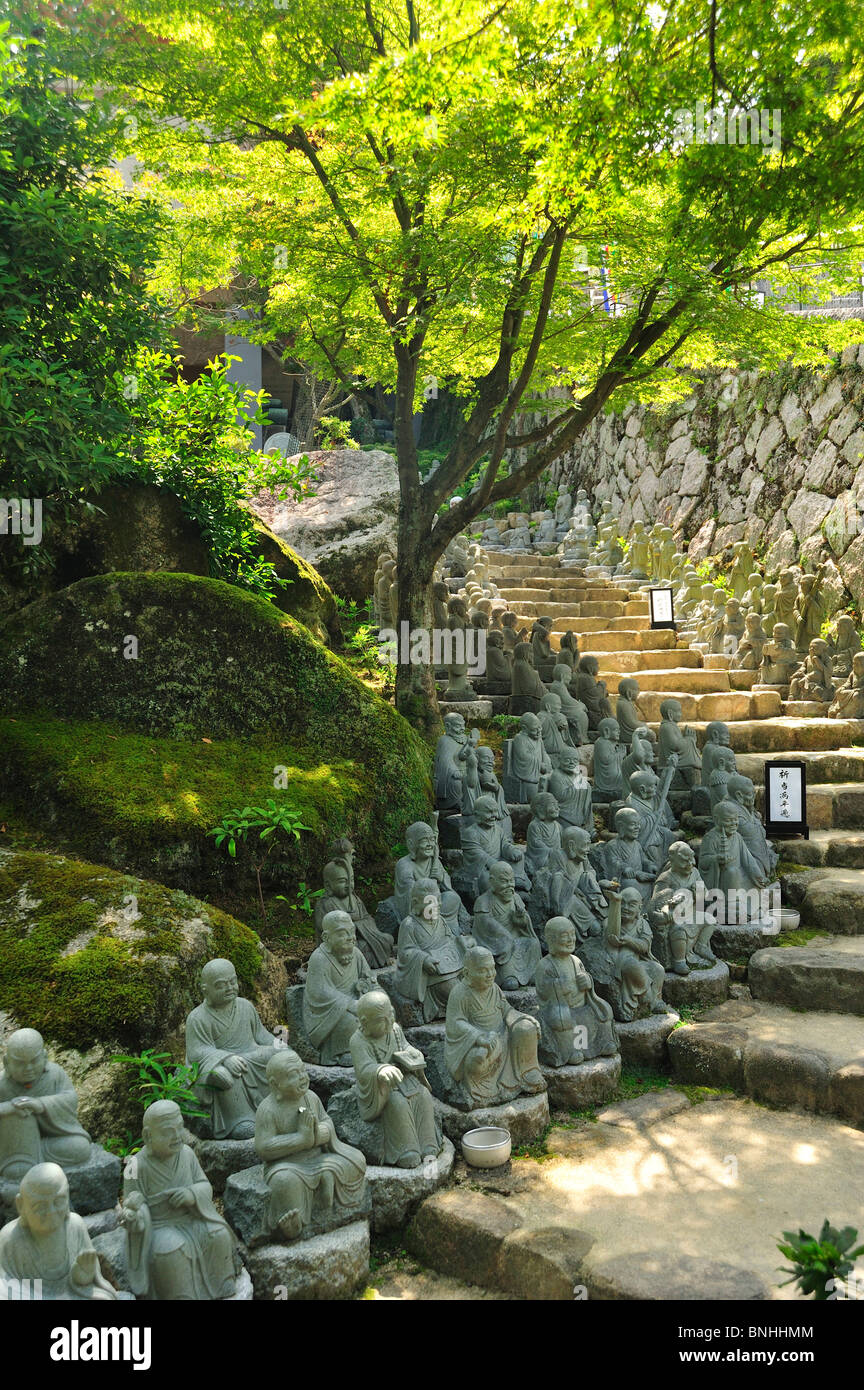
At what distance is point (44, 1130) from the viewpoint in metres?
4.13

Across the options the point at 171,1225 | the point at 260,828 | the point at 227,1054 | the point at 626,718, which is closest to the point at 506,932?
the point at 260,828

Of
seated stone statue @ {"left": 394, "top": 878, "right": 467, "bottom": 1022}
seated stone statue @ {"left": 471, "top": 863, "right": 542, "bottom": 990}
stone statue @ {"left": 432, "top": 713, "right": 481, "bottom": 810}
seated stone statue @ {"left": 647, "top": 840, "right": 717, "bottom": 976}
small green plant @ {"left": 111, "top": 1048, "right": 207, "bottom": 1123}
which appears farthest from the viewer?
A: stone statue @ {"left": 432, "top": 713, "right": 481, "bottom": 810}

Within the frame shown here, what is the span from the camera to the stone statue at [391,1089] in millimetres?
4863

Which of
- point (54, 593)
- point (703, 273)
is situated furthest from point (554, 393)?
point (54, 593)

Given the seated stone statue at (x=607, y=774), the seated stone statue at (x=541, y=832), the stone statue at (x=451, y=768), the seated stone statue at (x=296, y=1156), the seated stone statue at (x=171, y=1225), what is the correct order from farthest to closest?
1. the seated stone statue at (x=607, y=774)
2. the stone statue at (x=451, y=768)
3. the seated stone statue at (x=541, y=832)
4. the seated stone statue at (x=296, y=1156)
5. the seated stone statue at (x=171, y=1225)

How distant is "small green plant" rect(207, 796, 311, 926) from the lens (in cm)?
662

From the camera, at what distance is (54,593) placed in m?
7.95

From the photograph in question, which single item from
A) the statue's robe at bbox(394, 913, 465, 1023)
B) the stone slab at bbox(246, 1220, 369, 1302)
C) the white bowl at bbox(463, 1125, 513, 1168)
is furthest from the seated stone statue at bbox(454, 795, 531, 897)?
the stone slab at bbox(246, 1220, 369, 1302)

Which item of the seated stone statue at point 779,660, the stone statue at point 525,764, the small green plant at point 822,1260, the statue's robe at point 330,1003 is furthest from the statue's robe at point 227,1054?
the seated stone statue at point 779,660

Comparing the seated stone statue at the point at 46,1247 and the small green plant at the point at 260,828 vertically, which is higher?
the small green plant at the point at 260,828

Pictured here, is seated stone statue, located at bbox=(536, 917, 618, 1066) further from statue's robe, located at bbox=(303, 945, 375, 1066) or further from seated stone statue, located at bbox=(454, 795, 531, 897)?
seated stone statue, located at bbox=(454, 795, 531, 897)

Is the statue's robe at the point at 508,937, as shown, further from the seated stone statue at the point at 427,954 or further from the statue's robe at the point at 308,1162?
the statue's robe at the point at 308,1162

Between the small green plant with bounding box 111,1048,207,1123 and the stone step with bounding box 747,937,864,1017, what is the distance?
14.8 ft

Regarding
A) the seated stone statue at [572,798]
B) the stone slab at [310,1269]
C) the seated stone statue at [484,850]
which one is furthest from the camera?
the seated stone statue at [572,798]
